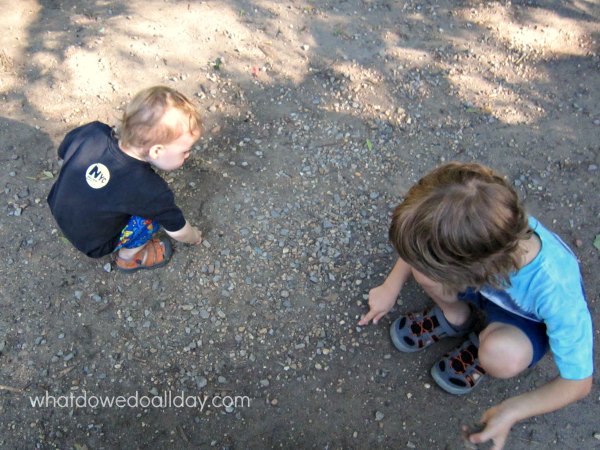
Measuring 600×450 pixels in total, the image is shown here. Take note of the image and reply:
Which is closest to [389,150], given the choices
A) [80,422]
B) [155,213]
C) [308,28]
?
[308,28]

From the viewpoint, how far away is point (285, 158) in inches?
123

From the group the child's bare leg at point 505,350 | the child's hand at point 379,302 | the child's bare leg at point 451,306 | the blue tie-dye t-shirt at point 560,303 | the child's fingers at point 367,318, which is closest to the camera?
the blue tie-dye t-shirt at point 560,303

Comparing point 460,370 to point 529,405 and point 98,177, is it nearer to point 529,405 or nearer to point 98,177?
point 529,405

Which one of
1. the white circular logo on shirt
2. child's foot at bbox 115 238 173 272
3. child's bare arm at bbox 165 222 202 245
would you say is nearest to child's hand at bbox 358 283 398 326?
child's bare arm at bbox 165 222 202 245

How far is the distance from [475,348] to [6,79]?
3.32 meters

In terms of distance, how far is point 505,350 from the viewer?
2090 mm

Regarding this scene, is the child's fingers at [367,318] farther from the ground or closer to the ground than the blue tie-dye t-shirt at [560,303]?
closer to the ground

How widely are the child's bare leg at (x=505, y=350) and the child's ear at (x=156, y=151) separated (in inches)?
64.7

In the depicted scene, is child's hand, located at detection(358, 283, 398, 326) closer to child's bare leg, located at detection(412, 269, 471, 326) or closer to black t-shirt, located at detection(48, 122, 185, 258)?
child's bare leg, located at detection(412, 269, 471, 326)

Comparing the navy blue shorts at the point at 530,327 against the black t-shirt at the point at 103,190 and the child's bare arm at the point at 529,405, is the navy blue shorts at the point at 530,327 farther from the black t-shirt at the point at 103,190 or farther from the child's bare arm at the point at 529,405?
the black t-shirt at the point at 103,190

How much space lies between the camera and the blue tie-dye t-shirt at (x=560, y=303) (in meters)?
1.87

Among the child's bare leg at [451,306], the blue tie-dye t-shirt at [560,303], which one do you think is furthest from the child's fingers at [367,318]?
the blue tie-dye t-shirt at [560,303]

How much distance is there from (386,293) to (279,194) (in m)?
0.90

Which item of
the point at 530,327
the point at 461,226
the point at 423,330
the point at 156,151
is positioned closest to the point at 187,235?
the point at 156,151
